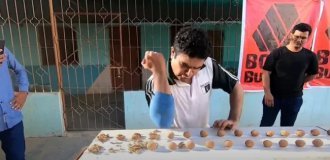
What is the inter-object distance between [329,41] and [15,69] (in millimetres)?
3591

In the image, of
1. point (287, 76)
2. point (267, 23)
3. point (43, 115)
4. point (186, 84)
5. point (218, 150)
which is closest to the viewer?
point (218, 150)

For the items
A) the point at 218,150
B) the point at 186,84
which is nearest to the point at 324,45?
the point at 186,84

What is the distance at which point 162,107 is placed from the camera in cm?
130

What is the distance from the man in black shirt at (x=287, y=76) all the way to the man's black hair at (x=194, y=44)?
1.89 meters

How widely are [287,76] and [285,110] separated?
0.38 meters

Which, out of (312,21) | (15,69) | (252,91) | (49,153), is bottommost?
(49,153)

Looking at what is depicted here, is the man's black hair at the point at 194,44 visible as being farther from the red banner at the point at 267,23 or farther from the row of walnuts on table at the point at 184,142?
the red banner at the point at 267,23

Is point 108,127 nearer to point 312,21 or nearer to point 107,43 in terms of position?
point 107,43

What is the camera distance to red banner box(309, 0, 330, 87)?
3578 mm

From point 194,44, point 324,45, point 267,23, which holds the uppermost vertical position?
point 267,23

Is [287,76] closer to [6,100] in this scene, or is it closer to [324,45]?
[324,45]

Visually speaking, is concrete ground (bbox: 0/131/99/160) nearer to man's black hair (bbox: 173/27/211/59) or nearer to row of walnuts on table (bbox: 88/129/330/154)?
row of walnuts on table (bbox: 88/129/330/154)

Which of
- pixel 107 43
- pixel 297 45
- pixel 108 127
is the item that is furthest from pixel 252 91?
pixel 107 43

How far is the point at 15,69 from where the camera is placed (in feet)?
8.37
